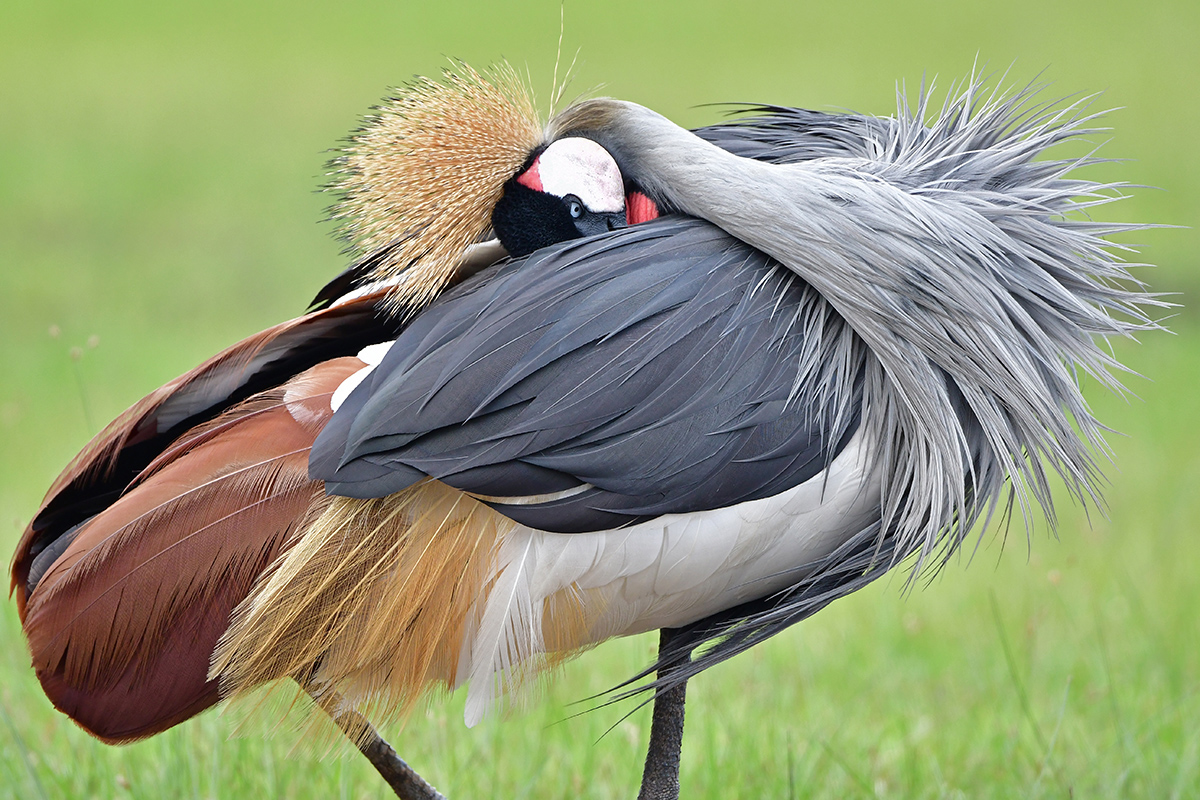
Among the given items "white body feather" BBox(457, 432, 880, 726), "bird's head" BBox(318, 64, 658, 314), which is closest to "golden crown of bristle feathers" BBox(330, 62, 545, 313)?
"bird's head" BBox(318, 64, 658, 314)

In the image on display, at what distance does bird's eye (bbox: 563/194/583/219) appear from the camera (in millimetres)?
1213

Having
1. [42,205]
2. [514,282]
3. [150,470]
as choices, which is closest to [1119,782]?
[514,282]

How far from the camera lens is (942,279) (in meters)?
1.14

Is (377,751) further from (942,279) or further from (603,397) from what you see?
(942,279)

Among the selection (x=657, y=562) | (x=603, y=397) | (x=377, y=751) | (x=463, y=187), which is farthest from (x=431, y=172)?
(x=377, y=751)

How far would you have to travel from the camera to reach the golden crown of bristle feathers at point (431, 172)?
121cm

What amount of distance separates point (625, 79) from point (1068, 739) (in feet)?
16.1

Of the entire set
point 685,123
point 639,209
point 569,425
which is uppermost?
point 639,209

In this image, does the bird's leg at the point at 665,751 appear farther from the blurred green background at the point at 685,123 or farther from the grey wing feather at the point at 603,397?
the grey wing feather at the point at 603,397

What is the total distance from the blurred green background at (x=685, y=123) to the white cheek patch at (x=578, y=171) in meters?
0.22

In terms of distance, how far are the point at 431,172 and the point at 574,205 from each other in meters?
0.17

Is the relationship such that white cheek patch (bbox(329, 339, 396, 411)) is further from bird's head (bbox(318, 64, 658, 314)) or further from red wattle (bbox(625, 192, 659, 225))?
red wattle (bbox(625, 192, 659, 225))

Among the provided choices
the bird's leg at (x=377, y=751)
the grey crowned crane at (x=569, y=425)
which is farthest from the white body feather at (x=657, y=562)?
the bird's leg at (x=377, y=751)

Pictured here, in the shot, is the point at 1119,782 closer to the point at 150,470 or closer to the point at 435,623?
the point at 435,623
